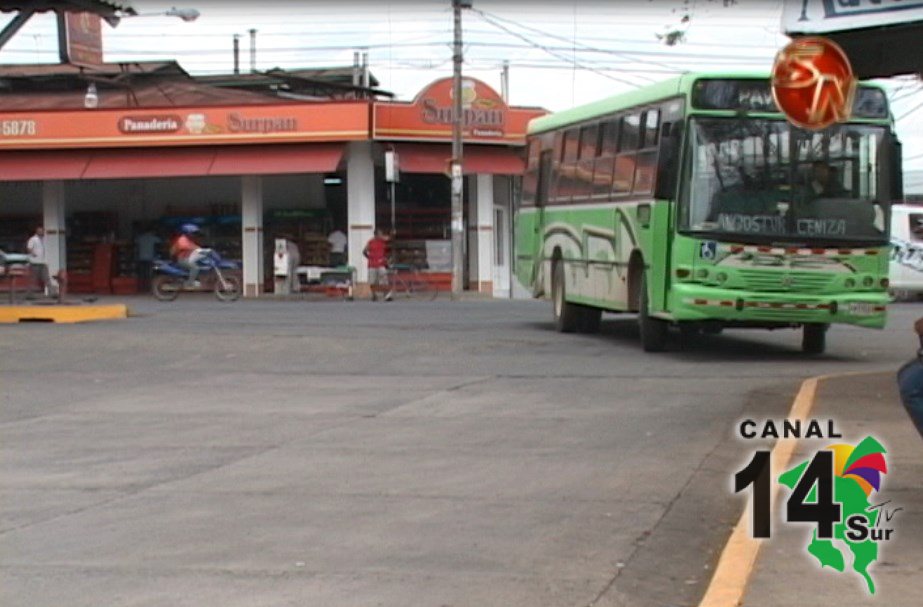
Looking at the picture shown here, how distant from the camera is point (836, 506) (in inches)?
280

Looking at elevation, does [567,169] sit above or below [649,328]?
above

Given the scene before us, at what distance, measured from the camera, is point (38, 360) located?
18766 millimetres

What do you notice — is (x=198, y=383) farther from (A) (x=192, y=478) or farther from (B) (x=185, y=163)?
(B) (x=185, y=163)

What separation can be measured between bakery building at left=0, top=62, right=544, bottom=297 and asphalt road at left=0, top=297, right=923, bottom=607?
60.5 feet

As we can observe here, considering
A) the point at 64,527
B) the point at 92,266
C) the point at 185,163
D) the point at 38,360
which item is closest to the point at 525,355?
the point at 38,360

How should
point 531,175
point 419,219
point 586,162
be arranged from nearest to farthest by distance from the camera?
point 586,162 < point 531,175 < point 419,219

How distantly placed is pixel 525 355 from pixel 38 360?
6.30 m

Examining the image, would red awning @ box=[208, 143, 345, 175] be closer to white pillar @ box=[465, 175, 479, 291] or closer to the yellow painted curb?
white pillar @ box=[465, 175, 479, 291]

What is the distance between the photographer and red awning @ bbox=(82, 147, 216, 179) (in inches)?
1544

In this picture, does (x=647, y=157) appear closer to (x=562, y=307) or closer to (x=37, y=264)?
(x=562, y=307)

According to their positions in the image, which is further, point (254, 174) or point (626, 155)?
point (254, 174)

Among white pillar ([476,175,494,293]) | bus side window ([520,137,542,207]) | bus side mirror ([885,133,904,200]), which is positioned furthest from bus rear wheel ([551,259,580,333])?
white pillar ([476,175,494,293])

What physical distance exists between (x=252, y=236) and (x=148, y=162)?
3446 millimetres

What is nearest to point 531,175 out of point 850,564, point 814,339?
point 814,339
